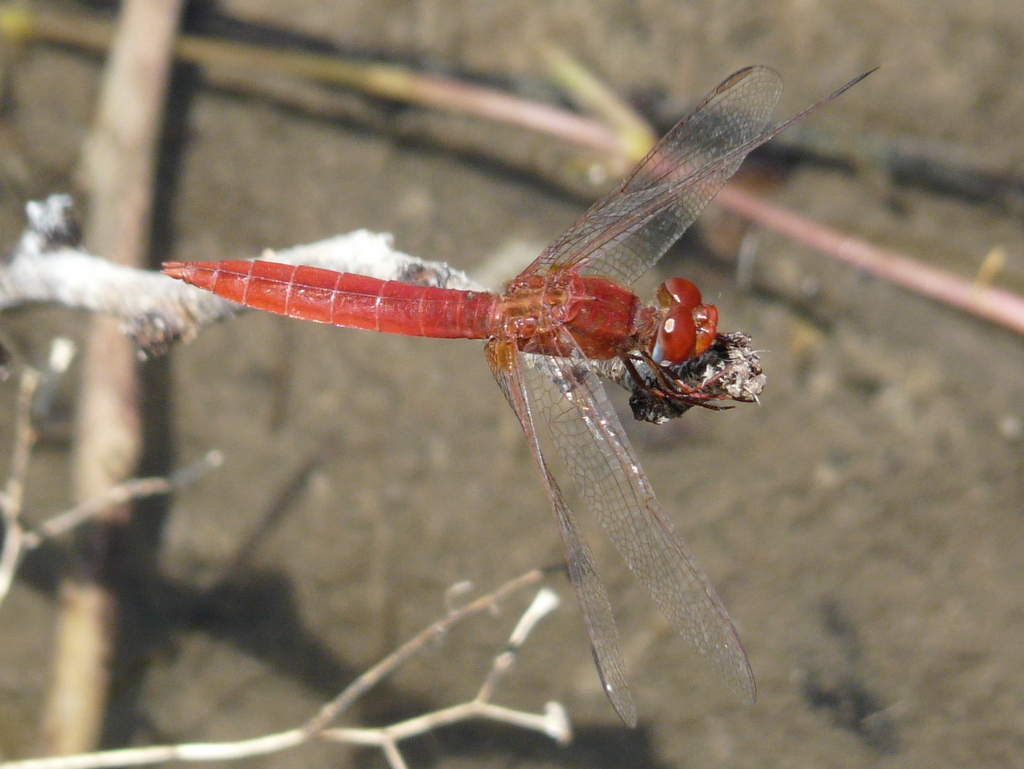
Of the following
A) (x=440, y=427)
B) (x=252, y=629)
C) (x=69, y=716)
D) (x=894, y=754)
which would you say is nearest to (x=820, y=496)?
(x=894, y=754)

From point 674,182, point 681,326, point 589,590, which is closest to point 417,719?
point 589,590

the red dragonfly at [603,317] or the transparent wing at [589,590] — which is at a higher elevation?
the red dragonfly at [603,317]

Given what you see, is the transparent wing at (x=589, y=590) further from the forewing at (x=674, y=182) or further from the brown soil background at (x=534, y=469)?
the brown soil background at (x=534, y=469)

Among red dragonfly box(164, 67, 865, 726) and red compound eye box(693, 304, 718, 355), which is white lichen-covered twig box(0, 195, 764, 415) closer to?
red dragonfly box(164, 67, 865, 726)

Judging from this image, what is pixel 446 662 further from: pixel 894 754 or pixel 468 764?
pixel 894 754

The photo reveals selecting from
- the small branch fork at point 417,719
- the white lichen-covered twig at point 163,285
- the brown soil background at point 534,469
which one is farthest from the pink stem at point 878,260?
the small branch fork at point 417,719

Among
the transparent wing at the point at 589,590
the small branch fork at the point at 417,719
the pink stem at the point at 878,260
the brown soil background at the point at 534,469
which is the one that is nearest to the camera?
the transparent wing at the point at 589,590

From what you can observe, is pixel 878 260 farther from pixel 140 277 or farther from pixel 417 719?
pixel 140 277
